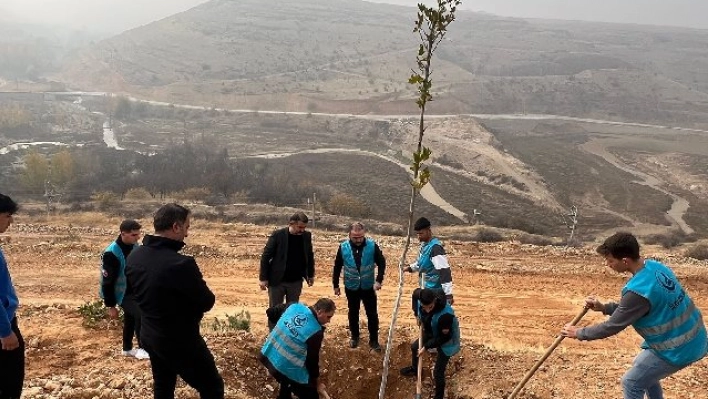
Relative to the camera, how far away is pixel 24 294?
11.2 m

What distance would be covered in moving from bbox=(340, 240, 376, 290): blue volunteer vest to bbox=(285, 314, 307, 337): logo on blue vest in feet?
7.47

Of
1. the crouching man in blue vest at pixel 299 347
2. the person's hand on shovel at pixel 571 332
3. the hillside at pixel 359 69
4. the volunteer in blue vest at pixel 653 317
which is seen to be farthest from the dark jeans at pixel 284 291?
the hillside at pixel 359 69

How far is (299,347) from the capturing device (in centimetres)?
427

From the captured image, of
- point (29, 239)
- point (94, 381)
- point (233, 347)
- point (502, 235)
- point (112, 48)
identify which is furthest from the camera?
point (112, 48)

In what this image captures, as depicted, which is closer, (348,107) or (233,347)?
(233,347)

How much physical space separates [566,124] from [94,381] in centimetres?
8136

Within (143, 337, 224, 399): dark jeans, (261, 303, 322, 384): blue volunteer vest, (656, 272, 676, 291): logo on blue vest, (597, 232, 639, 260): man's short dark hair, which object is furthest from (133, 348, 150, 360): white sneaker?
(656, 272, 676, 291): logo on blue vest

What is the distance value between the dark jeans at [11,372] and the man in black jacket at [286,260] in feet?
9.27

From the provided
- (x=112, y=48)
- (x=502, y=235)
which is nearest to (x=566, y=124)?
(x=502, y=235)

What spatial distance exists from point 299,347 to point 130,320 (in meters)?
2.55

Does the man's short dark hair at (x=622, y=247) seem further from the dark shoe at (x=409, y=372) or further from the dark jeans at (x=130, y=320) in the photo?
the dark jeans at (x=130, y=320)

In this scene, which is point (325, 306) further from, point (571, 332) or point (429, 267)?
point (429, 267)

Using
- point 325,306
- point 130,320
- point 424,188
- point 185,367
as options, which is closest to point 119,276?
point 130,320

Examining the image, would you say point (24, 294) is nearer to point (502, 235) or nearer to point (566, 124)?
point (502, 235)
